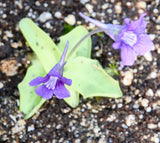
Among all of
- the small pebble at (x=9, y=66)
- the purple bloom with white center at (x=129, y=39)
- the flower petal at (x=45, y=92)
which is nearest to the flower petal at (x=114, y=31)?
the purple bloom with white center at (x=129, y=39)

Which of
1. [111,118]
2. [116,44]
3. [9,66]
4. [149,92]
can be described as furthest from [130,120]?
[9,66]

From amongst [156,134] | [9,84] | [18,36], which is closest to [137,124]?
[156,134]

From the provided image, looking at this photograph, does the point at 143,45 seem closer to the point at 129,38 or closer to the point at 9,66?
the point at 129,38

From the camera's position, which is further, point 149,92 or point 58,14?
point 58,14

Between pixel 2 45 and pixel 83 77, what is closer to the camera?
pixel 83 77

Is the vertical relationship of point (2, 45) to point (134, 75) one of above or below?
above

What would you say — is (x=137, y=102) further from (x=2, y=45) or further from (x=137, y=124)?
(x=2, y=45)

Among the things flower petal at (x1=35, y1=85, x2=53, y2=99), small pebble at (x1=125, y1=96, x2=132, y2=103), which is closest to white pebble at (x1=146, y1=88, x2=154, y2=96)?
small pebble at (x1=125, y1=96, x2=132, y2=103)

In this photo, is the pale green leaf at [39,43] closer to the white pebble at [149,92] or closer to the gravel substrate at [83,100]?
the gravel substrate at [83,100]
